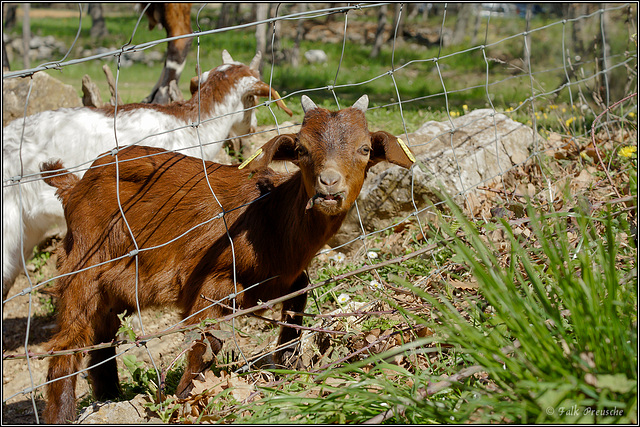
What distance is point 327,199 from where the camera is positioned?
2703mm

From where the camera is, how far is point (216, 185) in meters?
3.44

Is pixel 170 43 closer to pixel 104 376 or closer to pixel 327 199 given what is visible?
pixel 104 376

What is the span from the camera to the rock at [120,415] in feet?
8.34

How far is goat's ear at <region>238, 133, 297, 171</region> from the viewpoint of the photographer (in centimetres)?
292

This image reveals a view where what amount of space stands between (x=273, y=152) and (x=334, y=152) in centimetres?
34

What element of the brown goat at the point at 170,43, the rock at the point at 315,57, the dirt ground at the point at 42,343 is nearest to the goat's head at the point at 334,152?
the dirt ground at the point at 42,343

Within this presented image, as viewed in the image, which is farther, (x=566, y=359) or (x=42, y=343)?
(x=42, y=343)

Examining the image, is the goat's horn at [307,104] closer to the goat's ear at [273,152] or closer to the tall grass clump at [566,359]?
the goat's ear at [273,152]

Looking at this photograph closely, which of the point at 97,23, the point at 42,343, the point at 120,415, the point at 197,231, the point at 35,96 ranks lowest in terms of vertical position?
the point at 42,343

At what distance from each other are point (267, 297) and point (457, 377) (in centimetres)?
137

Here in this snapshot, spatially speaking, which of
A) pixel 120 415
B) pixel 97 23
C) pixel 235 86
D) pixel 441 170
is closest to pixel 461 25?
pixel 97 23

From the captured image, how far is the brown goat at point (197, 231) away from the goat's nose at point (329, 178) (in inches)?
3.5

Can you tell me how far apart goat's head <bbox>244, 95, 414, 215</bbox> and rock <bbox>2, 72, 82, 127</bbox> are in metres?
5.68

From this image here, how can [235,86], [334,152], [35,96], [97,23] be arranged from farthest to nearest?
[97,23], [35,96], [235,86], [334,152]
